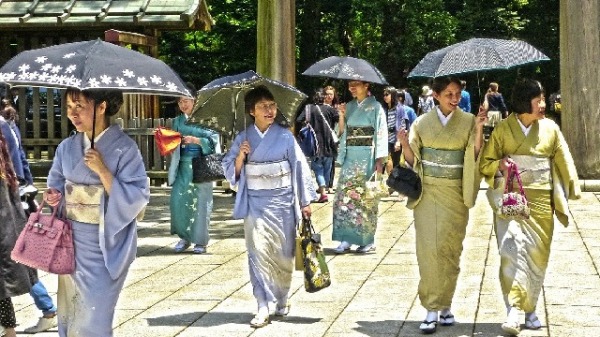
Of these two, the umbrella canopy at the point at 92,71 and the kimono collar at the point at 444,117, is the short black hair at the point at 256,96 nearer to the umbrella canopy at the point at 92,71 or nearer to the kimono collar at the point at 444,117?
the kimono collar at the point at 444,117

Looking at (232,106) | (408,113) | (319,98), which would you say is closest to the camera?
(232,106)

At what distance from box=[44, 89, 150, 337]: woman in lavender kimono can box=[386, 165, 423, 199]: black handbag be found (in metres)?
2.31

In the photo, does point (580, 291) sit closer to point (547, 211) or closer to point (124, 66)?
point (547, 211)

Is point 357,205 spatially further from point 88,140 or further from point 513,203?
point 88,140

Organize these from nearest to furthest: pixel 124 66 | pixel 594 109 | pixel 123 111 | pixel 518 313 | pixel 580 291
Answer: pixel 124 66
pixel 518 313
pixel 580 291
pixel 594 109
pixel 123 111

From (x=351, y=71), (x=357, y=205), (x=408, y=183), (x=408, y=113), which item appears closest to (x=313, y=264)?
(x=408, y=183)

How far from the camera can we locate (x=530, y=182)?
7207 mm

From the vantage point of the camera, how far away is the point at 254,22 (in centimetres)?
2925

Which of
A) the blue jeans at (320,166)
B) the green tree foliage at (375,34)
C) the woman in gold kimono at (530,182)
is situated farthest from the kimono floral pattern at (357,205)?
the green tree foliage at (375,34)

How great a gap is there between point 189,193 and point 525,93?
471 centimetres

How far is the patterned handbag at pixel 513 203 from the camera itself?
23.1ft

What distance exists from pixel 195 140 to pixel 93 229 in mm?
5252

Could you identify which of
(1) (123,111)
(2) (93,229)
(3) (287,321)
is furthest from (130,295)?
(1) (123,111)

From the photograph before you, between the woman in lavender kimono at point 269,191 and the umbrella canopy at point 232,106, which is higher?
the umbrella canopy at point 232,106
